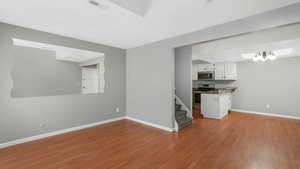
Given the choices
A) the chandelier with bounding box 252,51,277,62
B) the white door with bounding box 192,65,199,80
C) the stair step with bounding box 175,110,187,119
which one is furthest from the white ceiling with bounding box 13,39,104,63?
the chandelier with bounding box 252,51,277,62

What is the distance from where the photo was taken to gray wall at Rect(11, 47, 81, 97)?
109 inches

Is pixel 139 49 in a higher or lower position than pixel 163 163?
higher

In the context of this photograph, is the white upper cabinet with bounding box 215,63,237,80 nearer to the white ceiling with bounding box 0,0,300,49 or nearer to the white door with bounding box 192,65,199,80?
the white door with bounding box 192,65,199,80

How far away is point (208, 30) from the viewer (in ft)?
8.96

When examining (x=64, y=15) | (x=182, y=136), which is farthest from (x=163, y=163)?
(x=64, y=15)

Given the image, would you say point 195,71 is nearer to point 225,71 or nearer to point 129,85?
point 225,71

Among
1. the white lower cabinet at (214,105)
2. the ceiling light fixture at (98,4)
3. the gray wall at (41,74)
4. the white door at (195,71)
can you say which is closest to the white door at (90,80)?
the gray wall at (41,74)

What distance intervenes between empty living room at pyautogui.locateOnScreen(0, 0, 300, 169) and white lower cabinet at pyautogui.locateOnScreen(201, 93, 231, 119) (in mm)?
35

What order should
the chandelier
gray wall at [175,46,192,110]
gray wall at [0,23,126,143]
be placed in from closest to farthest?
gray wall at [0,23,126,143], the chandelier, gray wall at [175,46,192,110]

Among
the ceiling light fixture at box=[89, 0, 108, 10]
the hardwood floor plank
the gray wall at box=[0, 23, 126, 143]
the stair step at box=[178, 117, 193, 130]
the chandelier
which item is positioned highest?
the ceiling light fixture at box=[89, 0, 108, 10]

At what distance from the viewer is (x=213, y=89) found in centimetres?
606

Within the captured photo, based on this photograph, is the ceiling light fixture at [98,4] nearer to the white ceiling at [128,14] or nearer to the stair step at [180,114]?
the white ceiling at [128,14]

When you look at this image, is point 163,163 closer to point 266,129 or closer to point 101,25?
point 101,25

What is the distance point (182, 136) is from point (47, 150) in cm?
293
